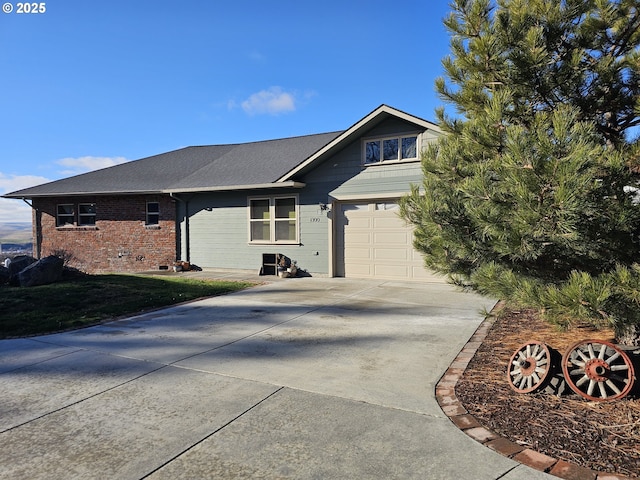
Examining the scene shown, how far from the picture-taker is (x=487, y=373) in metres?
4.31

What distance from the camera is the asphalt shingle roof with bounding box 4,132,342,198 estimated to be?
14727 millimetres

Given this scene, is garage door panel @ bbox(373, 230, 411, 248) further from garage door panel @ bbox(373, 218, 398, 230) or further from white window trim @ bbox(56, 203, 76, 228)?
white window trim @ bbox(56, 203, 76, 228)

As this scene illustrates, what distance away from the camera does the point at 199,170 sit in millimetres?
16750

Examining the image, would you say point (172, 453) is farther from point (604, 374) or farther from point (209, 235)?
point (209, 235)

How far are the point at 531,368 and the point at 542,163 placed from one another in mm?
1905

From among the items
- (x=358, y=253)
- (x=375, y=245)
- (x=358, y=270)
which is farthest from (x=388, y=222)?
(x=358, y=270)

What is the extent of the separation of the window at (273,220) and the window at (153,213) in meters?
4.19

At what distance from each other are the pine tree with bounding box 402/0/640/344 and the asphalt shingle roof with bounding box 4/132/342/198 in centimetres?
955

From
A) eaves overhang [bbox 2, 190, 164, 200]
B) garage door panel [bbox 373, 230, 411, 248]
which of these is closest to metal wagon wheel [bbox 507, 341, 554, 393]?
garage door panel [bbox 373, 230, 411, 248]

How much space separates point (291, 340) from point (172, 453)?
293 cm

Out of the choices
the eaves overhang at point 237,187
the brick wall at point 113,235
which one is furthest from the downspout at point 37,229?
the eaves overhang at point 237,187

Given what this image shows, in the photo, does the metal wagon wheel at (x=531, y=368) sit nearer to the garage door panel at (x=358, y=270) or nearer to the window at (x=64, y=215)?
the garage door panel at (x=358, y=270)

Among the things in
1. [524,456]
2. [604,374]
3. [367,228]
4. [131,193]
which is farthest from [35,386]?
[131,193]

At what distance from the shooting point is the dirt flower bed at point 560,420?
2748 millimetres
